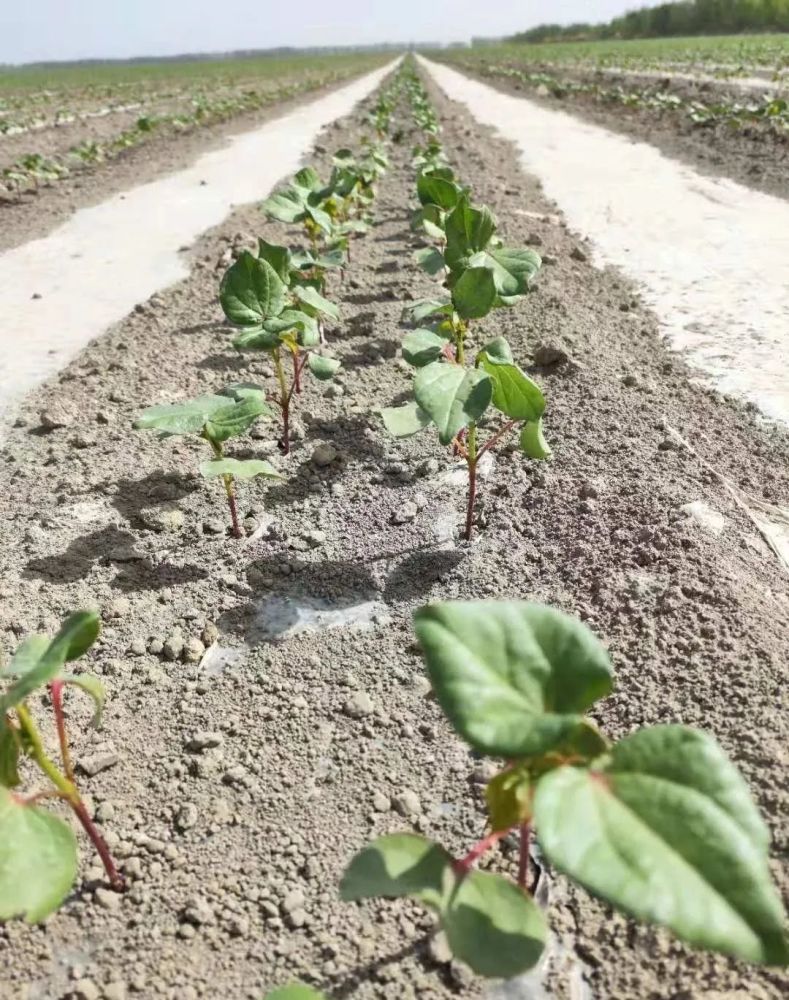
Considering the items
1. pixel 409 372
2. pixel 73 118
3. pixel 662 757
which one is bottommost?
pixel 409 372

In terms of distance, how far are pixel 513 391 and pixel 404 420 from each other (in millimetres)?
426

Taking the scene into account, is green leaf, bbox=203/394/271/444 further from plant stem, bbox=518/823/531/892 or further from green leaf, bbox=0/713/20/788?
plant stem, bbox=518/823/531/892

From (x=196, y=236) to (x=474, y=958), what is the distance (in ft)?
21.6

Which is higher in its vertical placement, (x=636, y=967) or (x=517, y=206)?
(x=517, y=206)

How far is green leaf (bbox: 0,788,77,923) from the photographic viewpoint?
1.10 meters

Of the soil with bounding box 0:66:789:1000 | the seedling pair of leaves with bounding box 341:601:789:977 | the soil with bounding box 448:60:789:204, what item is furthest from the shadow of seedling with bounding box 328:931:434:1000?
the soil with bounding box 448:60:789:204

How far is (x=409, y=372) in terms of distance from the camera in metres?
3.64

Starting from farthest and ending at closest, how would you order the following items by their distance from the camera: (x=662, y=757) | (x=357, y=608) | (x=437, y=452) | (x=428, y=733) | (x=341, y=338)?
1. (x=341, y=338)
2. (x=437, y=452)
3. (x=357, y=608)
4. (x=428, y=733)
5. (x=662, y=757)

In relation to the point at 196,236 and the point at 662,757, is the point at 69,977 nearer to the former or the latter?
the point at 662,757

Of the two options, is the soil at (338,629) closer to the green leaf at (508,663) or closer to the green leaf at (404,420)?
the green leaf at (404,420)

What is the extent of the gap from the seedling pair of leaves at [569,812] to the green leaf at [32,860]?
44cm

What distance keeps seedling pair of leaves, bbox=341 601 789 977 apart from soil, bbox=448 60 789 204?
7366mm

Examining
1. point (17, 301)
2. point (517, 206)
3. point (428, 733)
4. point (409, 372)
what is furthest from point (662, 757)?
point (517, 206)

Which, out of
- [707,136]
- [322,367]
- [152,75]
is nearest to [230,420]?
[322,367]
